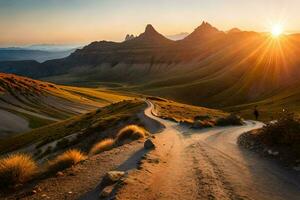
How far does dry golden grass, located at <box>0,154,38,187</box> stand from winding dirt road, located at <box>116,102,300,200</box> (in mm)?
4701

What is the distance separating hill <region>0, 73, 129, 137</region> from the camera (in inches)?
4396

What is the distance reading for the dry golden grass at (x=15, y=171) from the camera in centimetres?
1549

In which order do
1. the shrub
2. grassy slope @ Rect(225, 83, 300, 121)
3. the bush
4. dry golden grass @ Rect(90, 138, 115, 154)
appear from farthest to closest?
grassy slope @ Rect(225, 83, 300, 121)
the shrub
the bush
dry golden grass @ Rect(90, 138, 115, 154)

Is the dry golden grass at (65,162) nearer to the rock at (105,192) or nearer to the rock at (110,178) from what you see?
the rock at (110,178)

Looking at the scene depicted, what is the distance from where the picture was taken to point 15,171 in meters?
15.8

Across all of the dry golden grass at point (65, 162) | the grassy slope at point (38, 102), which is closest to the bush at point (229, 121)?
the dry golden grass at point (65, 162)

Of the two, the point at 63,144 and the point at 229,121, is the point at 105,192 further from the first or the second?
the point at 63,144

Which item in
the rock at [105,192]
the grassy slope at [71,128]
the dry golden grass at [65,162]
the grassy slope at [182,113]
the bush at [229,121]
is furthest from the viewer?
the grassy slope at [71,128]

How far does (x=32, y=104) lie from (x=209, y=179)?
129592mm

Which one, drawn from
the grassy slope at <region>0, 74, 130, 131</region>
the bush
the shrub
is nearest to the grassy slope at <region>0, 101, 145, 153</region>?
the shrub

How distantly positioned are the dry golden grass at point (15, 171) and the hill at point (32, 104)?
3588 inches

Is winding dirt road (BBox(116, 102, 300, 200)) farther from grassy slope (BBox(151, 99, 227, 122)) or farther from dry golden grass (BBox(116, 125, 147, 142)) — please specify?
grassy slope (BBox(151, 99, 227, 122))

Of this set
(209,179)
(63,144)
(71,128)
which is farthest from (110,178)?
(71,128)

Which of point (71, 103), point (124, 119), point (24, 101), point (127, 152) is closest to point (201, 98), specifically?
point (71, 103)
